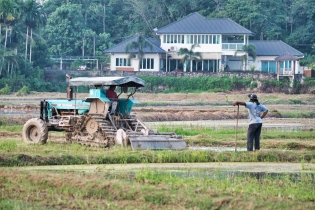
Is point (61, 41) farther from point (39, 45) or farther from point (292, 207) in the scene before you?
point (292, 207)

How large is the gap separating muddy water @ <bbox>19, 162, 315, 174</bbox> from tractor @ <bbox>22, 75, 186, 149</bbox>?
3113mm

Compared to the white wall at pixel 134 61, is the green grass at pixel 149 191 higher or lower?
lower

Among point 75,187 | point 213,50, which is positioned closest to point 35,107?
point 213,50

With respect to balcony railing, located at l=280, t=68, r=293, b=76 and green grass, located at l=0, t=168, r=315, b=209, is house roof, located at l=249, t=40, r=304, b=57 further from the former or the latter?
green grass, located at l=0, t=168, r=315, b=209

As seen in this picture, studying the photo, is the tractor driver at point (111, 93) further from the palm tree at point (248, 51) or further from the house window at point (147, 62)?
the house window at point (147, 62)

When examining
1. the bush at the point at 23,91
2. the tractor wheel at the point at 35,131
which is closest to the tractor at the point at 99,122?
the tractor wheel at the point at 35,131

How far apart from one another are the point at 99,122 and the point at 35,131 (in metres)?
2.63

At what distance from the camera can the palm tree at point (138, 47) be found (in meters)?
71.6

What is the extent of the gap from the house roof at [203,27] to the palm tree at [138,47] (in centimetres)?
185

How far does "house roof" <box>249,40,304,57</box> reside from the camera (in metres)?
74.4

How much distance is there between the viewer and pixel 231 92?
6881 centimetres

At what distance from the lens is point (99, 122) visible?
25.6 metres

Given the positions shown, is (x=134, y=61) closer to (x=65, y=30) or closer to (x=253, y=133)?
(x=65, y=30)

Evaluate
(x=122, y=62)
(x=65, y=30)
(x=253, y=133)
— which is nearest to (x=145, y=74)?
(x=122, y=62)
